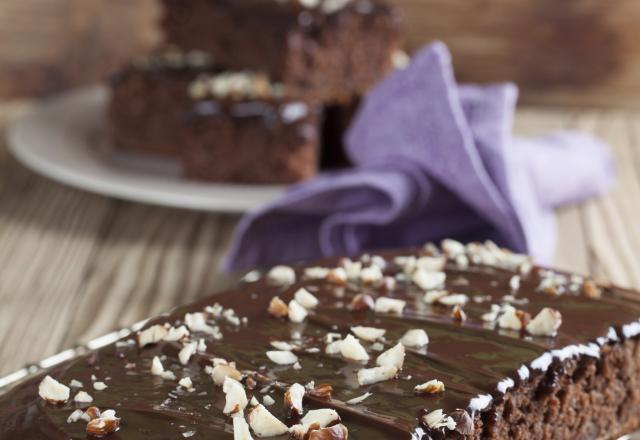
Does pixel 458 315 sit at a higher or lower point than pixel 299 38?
lower

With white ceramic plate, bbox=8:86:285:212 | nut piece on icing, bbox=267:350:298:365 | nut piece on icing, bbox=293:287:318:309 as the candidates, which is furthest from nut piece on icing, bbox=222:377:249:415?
white ceramic plate, bbox=8:86:285:212

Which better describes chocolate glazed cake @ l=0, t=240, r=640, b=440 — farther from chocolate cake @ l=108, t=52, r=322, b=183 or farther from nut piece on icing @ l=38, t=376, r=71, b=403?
chocolate cake @ l=108, t=52, r=322, b=183

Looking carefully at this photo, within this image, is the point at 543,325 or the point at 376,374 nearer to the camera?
the point at 376,374

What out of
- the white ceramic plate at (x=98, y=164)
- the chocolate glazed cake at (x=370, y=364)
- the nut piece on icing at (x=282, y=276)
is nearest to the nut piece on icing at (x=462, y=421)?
the chocolate glazed cake at (x=370, y=364)

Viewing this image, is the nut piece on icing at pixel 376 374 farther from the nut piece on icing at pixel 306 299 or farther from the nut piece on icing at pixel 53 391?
the nut piece on icing at pixel 53 391

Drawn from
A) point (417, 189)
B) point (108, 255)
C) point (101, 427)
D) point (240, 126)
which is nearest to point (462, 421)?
point (101, 427)

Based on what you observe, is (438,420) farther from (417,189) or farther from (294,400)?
(417,189)

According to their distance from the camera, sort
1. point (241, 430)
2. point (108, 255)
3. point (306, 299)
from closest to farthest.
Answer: point (241, 430) → point (306, 299) → point (108, 255)
